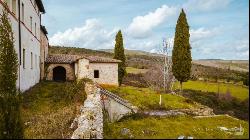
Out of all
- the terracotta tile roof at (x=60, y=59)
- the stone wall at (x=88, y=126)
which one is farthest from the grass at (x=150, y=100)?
the stone wall at (x=88, y=126)

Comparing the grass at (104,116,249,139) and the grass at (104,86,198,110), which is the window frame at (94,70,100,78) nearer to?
the grass at (104,86,198,110)

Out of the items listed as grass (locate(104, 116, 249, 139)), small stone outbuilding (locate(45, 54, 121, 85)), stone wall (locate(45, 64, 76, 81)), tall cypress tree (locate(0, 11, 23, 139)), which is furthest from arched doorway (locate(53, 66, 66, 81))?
tall cypress tree (locate(0, 11, 23, 139))

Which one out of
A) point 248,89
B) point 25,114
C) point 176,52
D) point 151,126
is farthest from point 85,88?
point 176,52

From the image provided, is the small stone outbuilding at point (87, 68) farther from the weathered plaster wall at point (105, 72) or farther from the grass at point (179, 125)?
the grass at point (179, 125)

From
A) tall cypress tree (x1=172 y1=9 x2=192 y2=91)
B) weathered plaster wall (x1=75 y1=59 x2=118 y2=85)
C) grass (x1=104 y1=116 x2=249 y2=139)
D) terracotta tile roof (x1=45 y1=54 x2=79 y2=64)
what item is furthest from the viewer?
tall cypress tree (x1=172 y1=9 x2=192 y2=91)

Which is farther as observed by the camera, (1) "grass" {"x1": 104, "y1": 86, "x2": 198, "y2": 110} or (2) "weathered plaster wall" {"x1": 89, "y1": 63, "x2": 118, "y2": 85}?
(2) "weathered plaster wall" {"x1": 89, "y1": 63, "x2": 118, "y2": 85}

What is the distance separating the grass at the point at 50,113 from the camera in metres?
11.2

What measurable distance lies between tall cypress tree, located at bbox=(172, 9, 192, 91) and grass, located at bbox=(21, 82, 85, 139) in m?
20.5

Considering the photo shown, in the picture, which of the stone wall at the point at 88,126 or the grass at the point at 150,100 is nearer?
the stone wall at the point at 88,126

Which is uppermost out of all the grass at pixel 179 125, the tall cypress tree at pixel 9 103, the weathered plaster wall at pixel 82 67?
the weathered plaster wall at pixel 82 67

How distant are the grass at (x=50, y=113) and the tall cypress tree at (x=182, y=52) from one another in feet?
67.4

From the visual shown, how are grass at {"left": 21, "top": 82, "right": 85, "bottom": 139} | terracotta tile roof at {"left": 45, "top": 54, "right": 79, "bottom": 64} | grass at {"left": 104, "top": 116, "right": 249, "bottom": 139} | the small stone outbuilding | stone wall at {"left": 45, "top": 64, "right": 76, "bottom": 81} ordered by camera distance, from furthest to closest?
terracotta tile roof at {"left": 45, "top": 54, "right": 79, "bottom": 64} → stone wall at {"left": 45, "top": 64, "right": 76, "bottom": 81} → the small stone outbuilding → grass at {"left": 104, "top": 116, "right": 249, "bottom": 139} → grass at {"left": 21, "top": 82, "right": 85, "bottom": 139}

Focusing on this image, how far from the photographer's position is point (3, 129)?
8523 mm

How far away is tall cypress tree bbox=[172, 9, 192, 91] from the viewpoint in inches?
1607
